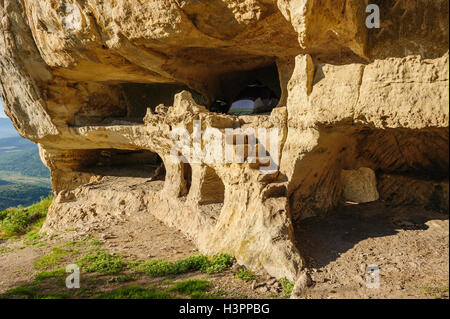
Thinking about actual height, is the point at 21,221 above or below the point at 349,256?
below

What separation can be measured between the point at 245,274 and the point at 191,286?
70 cm

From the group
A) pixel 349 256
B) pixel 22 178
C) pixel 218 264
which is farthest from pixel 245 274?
pixel 22 178

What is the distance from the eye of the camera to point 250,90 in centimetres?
1018

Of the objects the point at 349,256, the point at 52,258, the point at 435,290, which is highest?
the point at 435,290

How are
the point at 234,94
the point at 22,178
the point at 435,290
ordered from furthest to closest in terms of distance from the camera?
the point at 22,178, the point at 234,94, the point at 435,290

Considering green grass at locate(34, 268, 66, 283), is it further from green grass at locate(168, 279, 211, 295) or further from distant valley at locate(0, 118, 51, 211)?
distant valley at locate(0, 118, 51, 211)

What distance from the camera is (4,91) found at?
30.5ft

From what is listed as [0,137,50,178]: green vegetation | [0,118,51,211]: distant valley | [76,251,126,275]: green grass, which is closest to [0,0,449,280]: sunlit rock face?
[76,251,126,275]: green grass

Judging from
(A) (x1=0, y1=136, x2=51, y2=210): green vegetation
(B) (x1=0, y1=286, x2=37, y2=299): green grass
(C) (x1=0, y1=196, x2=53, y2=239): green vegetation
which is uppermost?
(B) (x1=0, y1=286, x2=37, y2=299): green grass

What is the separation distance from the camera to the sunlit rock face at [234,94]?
12.7ft

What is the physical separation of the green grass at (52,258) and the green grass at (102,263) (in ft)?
1.76

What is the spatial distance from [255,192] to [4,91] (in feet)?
28.8

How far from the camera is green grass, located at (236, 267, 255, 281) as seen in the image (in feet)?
13.1

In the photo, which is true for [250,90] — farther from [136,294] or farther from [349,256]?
[136,294]
